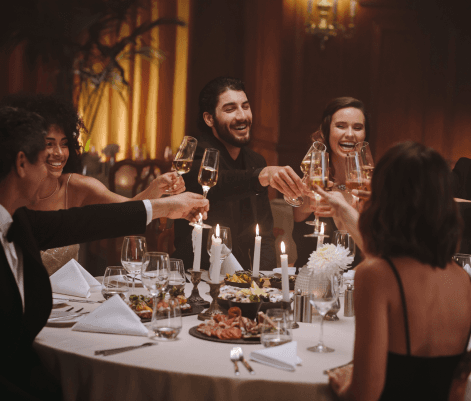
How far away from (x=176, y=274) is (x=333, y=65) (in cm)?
473

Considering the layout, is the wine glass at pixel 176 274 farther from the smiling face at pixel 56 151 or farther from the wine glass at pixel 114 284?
the smiling face at pixel 56 151

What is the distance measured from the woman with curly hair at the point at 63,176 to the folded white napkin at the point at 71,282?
2.32ft

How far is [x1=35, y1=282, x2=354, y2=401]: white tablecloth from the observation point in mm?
1260

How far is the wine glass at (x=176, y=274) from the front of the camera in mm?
1937

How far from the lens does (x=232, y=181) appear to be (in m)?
3.07

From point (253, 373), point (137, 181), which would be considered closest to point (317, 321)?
point (253, 373)

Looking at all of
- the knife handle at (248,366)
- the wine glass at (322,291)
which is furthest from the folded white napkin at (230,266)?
the knife handle at (248,366)

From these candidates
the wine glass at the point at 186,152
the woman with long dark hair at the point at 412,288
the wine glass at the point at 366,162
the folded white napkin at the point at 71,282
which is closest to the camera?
the woman with long dark hair at the point at 412,288

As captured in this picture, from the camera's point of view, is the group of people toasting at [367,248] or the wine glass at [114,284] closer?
the group of people toasting at [367,248]

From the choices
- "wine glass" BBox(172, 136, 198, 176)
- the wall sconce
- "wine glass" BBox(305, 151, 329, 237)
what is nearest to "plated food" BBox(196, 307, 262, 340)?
"wine glass" BBox(305, 151, 329, 237)

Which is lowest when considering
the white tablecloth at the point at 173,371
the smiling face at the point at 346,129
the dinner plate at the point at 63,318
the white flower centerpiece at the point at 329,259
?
the white tablecloth at the point at 173,371

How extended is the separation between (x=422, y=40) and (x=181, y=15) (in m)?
2.98

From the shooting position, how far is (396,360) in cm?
123

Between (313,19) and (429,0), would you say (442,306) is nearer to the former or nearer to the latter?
(313,19)
